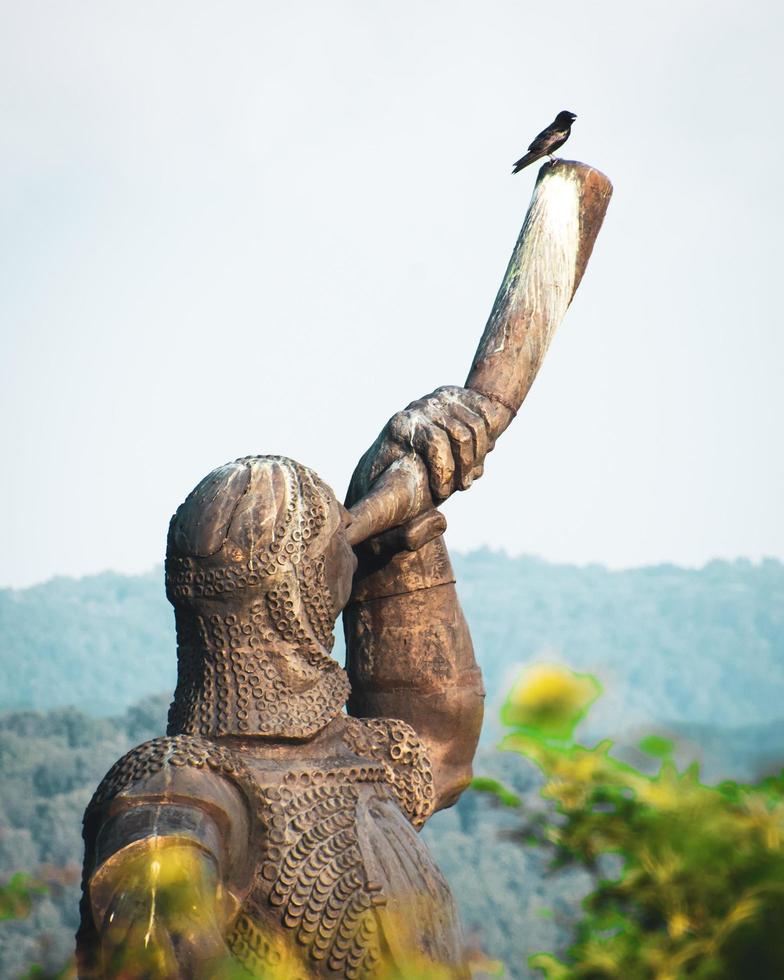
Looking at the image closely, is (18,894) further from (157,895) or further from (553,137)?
(553,137)

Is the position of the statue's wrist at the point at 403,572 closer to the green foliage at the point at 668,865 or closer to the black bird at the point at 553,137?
the black bird at the point at 553,137

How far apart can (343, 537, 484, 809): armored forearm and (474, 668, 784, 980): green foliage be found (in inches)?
118

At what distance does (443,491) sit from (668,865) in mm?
3152

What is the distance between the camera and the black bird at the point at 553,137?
5.71m

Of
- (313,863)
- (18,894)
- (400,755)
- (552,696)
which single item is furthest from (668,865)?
(400,755)

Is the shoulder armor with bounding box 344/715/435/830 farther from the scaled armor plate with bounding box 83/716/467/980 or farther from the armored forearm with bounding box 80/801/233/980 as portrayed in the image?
the armored forearm with bounding box 80/801/233/980

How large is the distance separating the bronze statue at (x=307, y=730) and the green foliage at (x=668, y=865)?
1.52 metres

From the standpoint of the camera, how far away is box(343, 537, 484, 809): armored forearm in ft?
17.6

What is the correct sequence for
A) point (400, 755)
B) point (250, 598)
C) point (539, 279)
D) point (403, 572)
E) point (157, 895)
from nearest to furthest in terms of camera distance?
point (157, 895) → point (250, 598) → point (400, 755) → point (403, 572) → point (539, 279)

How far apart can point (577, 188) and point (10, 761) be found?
3022 centimetres

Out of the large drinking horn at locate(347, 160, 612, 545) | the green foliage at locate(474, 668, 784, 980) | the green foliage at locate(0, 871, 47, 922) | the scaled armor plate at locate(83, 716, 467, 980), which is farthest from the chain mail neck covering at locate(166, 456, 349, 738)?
the green foliage at locate(474, 668, 784, 980)

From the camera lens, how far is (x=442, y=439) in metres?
5.16

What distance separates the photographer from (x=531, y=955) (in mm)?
2408

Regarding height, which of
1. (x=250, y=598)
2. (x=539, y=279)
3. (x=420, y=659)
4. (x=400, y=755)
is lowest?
(x=400, y=755)
